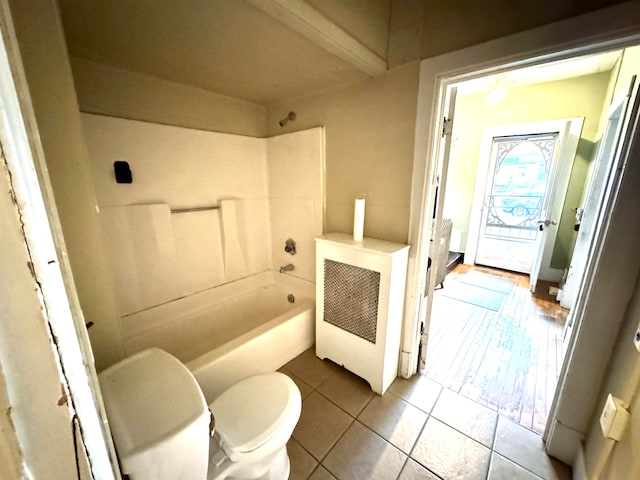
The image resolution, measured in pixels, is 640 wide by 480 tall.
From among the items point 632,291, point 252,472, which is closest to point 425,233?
point 632,291

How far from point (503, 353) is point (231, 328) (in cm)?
227

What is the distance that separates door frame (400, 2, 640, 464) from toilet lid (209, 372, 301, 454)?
963mm

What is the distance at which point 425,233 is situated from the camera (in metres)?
1.50

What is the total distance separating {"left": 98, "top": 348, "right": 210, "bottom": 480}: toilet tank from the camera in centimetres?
68

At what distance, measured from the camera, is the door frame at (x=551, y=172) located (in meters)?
2.82

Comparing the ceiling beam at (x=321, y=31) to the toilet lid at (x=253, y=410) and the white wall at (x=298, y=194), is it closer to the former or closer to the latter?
the white wall at (x=298, y=194)

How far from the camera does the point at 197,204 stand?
6.30 feet

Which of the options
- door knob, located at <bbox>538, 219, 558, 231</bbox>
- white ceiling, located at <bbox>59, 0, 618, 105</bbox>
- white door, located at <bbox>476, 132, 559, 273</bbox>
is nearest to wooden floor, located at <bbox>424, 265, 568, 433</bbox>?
door knob, located at <bbox>538, 219, 558, 231</bbox>

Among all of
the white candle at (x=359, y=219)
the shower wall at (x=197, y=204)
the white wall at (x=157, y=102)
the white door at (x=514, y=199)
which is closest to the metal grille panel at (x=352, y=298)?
the white candle at (x=359, y=219)

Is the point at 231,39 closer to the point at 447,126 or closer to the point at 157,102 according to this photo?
the point at 157,102

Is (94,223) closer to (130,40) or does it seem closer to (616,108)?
(130,40)

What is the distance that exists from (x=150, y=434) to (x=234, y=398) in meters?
0.47

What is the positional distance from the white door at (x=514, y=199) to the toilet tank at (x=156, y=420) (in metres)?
4.24

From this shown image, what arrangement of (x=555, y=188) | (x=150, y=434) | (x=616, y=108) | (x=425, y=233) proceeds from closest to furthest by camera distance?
(x=150, y=434), (x=425, y=233), (x=616, y=108), (x=555, y=188)
